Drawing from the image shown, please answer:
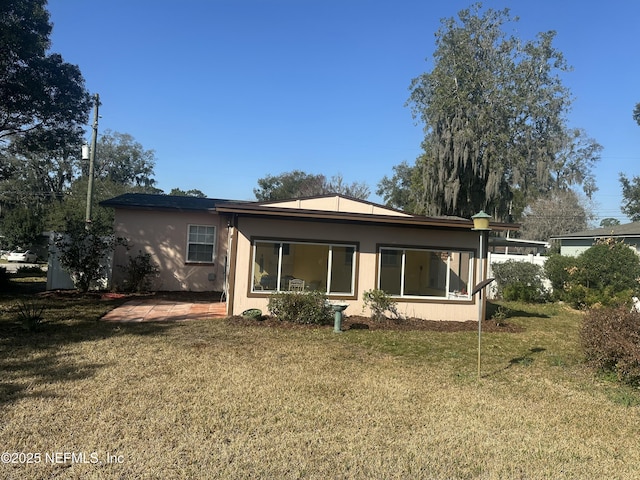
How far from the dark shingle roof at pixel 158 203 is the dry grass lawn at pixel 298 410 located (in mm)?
6253

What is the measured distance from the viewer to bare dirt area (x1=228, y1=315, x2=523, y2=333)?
878 centimetres

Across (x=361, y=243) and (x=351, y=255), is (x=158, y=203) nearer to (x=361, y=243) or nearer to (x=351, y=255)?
(x=351, y=255)

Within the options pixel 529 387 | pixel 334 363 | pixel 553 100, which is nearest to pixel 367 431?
pixel 334 363

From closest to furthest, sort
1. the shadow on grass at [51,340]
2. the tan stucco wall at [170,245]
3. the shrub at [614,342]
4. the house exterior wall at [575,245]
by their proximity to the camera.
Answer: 1. the shadow on grass at [51,340]
2. the shrub at [614,342]
3. the tan stucco wall at [170,245]
4. the house exterior wall at [575,245]

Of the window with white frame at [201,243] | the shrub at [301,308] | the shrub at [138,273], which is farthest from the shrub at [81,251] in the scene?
the shrub at [301,308]

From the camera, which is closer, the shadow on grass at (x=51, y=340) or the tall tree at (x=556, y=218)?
the shadow on grass at (x=51, y=340)

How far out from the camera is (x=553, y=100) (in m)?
22.7

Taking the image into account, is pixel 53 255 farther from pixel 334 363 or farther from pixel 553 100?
pixel 553 100

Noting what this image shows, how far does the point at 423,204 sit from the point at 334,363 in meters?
17.6

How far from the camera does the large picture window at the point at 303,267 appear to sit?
959cm

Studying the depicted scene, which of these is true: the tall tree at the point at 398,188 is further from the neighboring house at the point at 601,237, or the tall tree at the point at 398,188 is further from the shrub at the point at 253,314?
the shrub at the point at 253,314

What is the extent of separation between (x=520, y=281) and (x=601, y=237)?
6915 millimetres

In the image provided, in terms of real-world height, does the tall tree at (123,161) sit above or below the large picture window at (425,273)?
above

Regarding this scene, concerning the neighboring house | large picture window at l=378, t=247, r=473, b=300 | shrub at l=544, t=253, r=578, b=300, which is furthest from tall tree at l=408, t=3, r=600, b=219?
large picture window at l=378, t=247, r=473, b=300
